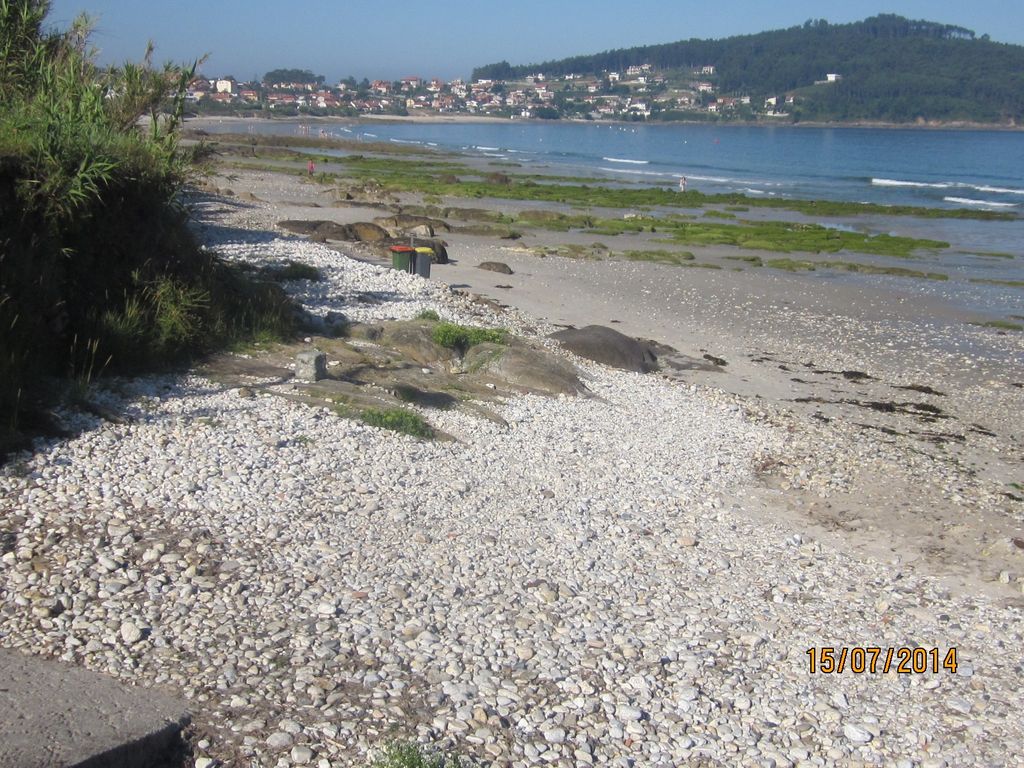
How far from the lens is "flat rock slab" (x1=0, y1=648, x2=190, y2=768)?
4.50 metres

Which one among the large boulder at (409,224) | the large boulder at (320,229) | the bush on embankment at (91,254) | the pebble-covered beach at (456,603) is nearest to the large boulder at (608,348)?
the bush on embankment at (91,254)

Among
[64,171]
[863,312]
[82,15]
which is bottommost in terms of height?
[863,312]

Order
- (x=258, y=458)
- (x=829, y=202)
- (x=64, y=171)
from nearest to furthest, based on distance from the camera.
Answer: (x=258, y=458), (x=64, y=171), (x=829, y=202)

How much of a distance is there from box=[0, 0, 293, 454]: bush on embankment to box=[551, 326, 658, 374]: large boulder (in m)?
5.54

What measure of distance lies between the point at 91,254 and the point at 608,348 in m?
8.87

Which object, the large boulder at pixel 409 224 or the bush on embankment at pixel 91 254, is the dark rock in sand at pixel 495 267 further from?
the bush on embankment at pixel 91 254

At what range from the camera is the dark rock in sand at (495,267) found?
26.5 meters

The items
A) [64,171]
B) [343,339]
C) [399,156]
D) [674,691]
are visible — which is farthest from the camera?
[399,156]

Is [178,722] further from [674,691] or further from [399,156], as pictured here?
[399,156]

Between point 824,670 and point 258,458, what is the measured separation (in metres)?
4.62

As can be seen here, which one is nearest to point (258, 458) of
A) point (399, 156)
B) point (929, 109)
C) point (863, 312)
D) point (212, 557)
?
point (212, 557)

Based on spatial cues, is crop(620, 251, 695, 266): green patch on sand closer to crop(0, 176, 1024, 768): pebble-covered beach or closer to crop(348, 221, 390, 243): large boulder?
crop(348, 221, 390, 243): large boulder

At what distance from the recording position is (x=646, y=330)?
20.9 m

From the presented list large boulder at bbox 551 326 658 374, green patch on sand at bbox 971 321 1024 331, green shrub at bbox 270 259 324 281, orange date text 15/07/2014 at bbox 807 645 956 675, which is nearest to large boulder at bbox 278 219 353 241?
green shrub at bbox 270 259 324 281
